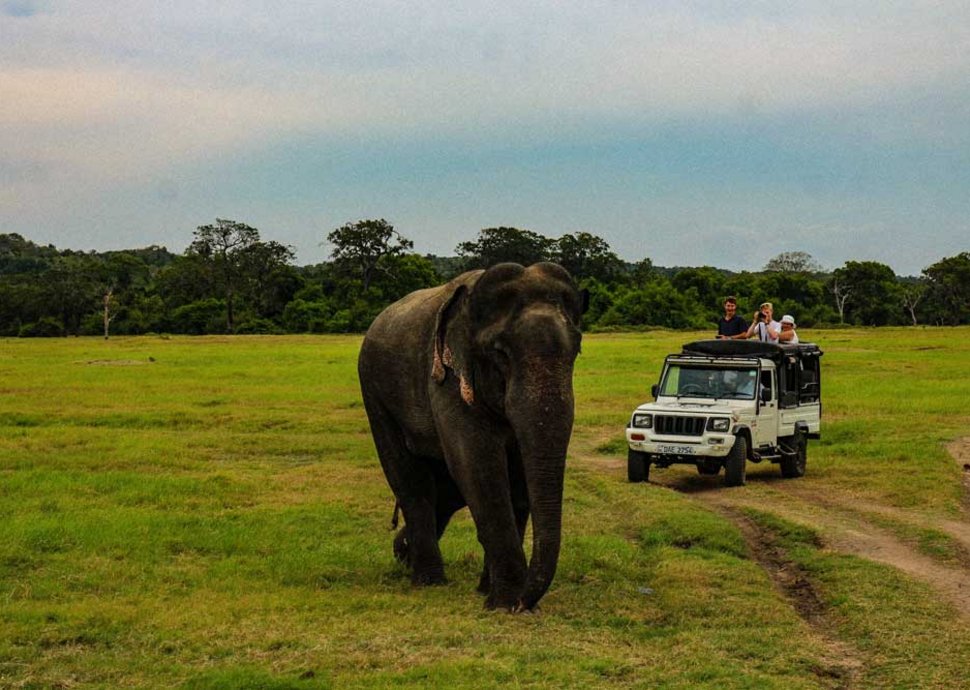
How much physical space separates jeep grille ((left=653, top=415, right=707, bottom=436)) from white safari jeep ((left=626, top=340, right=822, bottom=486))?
2 cm

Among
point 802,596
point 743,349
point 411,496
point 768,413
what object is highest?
point 743,349

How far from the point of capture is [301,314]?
8681 cm

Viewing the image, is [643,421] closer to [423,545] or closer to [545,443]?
[423,545]

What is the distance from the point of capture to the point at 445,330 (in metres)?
9.38

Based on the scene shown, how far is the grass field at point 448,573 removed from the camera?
24.9 feet

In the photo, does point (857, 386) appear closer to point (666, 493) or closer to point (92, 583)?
point (666, 493)

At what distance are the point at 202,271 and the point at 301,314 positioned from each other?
1278cm

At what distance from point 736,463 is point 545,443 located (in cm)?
951

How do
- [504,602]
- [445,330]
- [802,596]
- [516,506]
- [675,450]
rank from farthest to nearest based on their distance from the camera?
[675,450] → [802,596] → [516,506] → [445,330] → [504,602]

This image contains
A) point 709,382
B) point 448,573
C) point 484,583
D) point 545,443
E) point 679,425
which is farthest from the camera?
point 709,382

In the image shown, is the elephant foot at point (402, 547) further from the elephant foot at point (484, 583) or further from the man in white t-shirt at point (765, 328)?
the man in white t-shirt at point (765, 328)

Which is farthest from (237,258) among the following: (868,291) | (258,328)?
(868,291)

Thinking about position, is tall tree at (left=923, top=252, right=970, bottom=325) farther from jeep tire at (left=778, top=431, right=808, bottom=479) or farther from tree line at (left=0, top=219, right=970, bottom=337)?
jeep tire at (left=778, top=431, right=808, bottom=479)

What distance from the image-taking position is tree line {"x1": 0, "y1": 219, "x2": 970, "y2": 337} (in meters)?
85.7
